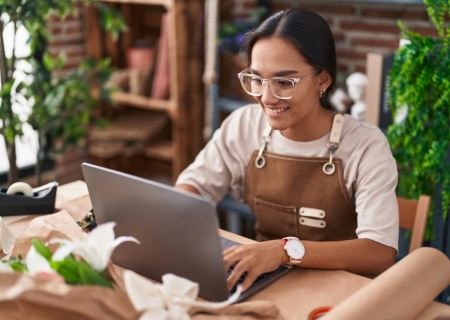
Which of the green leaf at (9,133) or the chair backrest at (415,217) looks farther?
the green leaf at (9,133)

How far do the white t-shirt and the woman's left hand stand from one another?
0.27m

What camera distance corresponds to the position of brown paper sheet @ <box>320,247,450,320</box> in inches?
39.4

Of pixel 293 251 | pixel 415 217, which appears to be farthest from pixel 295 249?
pixel 415 217

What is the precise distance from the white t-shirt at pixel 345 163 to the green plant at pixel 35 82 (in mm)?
933

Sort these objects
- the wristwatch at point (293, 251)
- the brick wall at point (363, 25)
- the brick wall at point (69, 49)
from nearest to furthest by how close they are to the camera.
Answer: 1. the wristwatch at point (293, 251)
2. the brick wall at point (363, 25)
3. the brick wall at point (69, 49)

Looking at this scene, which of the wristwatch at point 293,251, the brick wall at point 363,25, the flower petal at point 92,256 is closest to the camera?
the flower petal at point 92,256

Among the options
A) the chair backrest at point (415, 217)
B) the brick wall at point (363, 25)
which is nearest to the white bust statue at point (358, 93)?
the brick wall at point (363, 25)

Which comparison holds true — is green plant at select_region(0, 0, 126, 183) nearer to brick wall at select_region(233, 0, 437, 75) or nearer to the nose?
brick wall at select_region(233, 0, 437, 75)

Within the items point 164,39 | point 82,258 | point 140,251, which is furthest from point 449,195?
point 164,39

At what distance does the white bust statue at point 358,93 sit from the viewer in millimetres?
2400

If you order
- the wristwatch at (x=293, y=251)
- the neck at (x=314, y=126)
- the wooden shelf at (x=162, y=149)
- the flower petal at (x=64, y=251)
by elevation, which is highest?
the neck at (x=314, y=126)

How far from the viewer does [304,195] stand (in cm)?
161

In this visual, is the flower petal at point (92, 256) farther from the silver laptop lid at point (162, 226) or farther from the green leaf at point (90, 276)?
the silver laptop lid at point (162, 226)

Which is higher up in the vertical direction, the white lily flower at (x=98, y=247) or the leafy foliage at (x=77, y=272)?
the white lily flower at (x=98, y=247)
